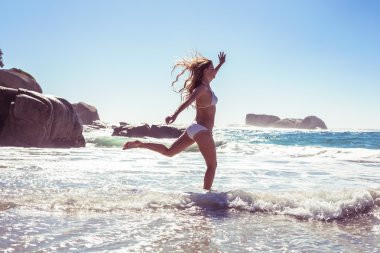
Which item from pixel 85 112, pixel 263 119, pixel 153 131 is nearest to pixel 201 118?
pixel 153 131

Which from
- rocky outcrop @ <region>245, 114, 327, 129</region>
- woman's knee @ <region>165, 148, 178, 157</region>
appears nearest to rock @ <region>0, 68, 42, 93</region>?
woman's knee @ <region>165, 148, 178, 157</region>

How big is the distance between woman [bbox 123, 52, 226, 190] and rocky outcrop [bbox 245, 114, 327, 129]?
596ft

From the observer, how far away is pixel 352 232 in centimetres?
356

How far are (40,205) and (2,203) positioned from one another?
0.43 meters

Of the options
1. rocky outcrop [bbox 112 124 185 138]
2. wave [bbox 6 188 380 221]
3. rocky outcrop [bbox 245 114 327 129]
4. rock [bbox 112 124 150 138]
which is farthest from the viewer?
rocky outcrop [bbox 245 114 327 129]

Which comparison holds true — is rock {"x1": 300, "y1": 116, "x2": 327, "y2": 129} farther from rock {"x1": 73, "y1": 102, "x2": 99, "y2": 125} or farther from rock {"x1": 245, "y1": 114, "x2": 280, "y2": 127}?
rock {"x1": 73, "y1": 102, "x2": 99, "y2": 125}

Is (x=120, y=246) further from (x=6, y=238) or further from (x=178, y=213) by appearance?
(x=178, y=213)

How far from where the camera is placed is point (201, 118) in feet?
18.6

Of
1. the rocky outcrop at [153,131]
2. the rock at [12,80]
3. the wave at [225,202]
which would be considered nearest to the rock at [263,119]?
the rocky outcrop at [153,131]

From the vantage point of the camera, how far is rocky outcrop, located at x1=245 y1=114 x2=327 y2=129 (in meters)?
180

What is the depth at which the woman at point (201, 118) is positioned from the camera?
18.3 ft

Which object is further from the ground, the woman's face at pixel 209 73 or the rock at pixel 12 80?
the rock at pixel 12 80

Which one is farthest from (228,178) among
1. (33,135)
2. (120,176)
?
(33,135)

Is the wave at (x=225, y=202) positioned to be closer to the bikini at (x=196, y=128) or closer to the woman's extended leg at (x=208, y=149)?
the woman's extended leg at (x=208, y=149)
